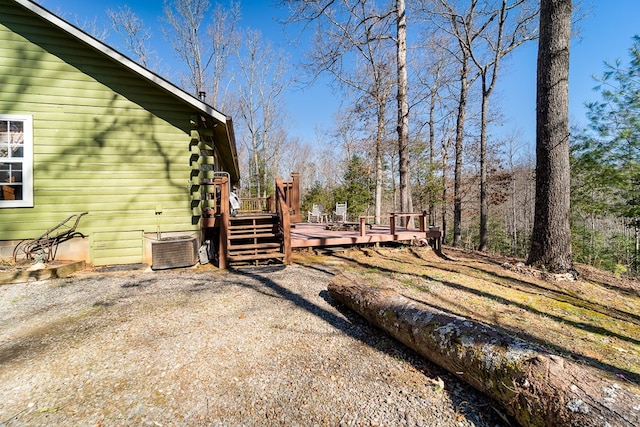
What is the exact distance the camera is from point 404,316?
2.67 m

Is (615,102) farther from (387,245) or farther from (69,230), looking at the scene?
(69,230)

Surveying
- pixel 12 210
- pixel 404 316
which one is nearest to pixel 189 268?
pixel 12 210

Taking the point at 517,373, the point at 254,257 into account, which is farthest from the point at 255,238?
the point at 517,373

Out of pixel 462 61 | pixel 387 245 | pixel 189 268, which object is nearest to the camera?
pixel 189 268

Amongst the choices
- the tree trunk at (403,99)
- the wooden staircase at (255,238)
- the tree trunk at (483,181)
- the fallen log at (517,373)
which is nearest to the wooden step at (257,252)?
the wooden staircase at (255,238)

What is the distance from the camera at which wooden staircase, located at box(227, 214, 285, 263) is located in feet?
19.1

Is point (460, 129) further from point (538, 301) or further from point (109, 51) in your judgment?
point (109, 51)

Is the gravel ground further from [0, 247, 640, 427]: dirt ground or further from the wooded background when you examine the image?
the wooded background

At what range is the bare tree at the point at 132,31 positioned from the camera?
18.4m

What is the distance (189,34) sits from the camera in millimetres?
19672

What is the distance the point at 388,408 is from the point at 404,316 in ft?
2.95

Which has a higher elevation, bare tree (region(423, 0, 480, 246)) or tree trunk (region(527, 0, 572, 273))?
bare tree (region(423, 0, 480, 246))

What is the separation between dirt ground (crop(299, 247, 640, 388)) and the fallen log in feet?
3.96

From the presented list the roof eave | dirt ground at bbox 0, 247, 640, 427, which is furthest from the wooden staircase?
the roof eave
